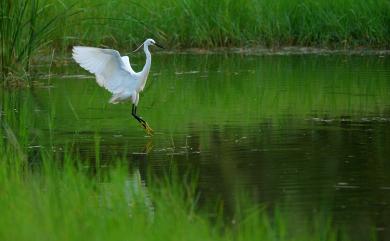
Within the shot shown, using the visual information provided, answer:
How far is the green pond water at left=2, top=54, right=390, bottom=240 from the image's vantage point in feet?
24.6

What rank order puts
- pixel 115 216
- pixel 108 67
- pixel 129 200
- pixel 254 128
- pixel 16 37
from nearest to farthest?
pixel 115 216 < pixel 129 200 < pixel 254 128 < pixel 108 67 < pixel 16 37

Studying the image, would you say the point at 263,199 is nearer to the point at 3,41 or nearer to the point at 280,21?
the point at 3,41

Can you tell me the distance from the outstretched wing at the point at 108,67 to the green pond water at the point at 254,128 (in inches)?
15.0

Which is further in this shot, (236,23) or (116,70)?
(236,23)

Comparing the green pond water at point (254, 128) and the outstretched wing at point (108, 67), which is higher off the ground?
the outstretched wing at point (108, 67)

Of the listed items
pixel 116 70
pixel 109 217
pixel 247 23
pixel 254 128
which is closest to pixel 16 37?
pixel 116 70

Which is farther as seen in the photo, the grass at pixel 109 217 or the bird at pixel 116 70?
the bird at pixel 116 70

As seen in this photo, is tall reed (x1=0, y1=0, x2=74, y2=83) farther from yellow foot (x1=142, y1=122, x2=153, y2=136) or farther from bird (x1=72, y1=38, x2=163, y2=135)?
yellow foot (x1=142, y1=122, x2=153, y2=136)

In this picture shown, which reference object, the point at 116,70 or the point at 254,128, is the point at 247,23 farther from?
the point at 254,128

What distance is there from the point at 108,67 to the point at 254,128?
1.90 metres

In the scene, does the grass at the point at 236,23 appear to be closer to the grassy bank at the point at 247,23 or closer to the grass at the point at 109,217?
the grassy bank at the point at 247,23

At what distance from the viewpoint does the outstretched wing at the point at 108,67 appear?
1152 cm

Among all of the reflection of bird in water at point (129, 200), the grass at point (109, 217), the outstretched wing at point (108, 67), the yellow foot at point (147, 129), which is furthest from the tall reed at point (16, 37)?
the reflection of bird in water at point (129, 200)

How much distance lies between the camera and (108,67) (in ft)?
38.9
